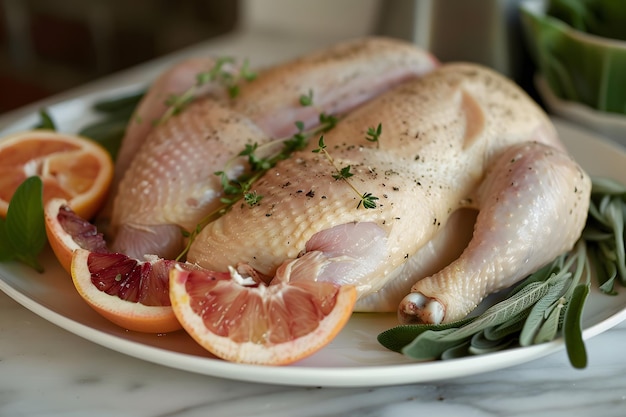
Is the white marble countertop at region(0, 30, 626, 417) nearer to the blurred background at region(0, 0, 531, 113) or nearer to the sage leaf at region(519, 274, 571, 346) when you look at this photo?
the sage leaf at region(519, 274, 571, 346)

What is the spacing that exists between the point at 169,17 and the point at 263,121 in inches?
103

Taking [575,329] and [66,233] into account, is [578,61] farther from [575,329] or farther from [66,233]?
[66,233]

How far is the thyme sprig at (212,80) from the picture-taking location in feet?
5.11

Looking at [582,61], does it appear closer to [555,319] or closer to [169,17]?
[555,319]

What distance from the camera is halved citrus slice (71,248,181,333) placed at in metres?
1.10

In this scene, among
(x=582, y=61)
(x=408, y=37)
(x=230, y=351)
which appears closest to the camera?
(x=230, y=351)

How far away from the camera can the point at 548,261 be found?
1313 millimetres

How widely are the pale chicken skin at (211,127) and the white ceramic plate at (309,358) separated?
0.52 ft

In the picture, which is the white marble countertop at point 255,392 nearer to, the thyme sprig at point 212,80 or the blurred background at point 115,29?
the thyme sprig at point 212,80

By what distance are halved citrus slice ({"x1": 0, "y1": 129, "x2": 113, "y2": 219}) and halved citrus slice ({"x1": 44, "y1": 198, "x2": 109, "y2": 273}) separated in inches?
4.8

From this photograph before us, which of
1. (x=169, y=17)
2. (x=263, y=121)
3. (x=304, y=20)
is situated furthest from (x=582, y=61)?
(x=169, y=17)

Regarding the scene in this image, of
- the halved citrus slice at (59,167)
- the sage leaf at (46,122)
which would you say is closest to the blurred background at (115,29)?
the sage leaf at (46,122)

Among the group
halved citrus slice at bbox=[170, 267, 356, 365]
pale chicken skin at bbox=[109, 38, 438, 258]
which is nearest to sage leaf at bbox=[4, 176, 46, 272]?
pale chicken skin at bbox=[109, 38, 438, 258]

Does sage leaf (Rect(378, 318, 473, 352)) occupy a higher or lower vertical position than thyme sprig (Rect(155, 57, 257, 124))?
lower
